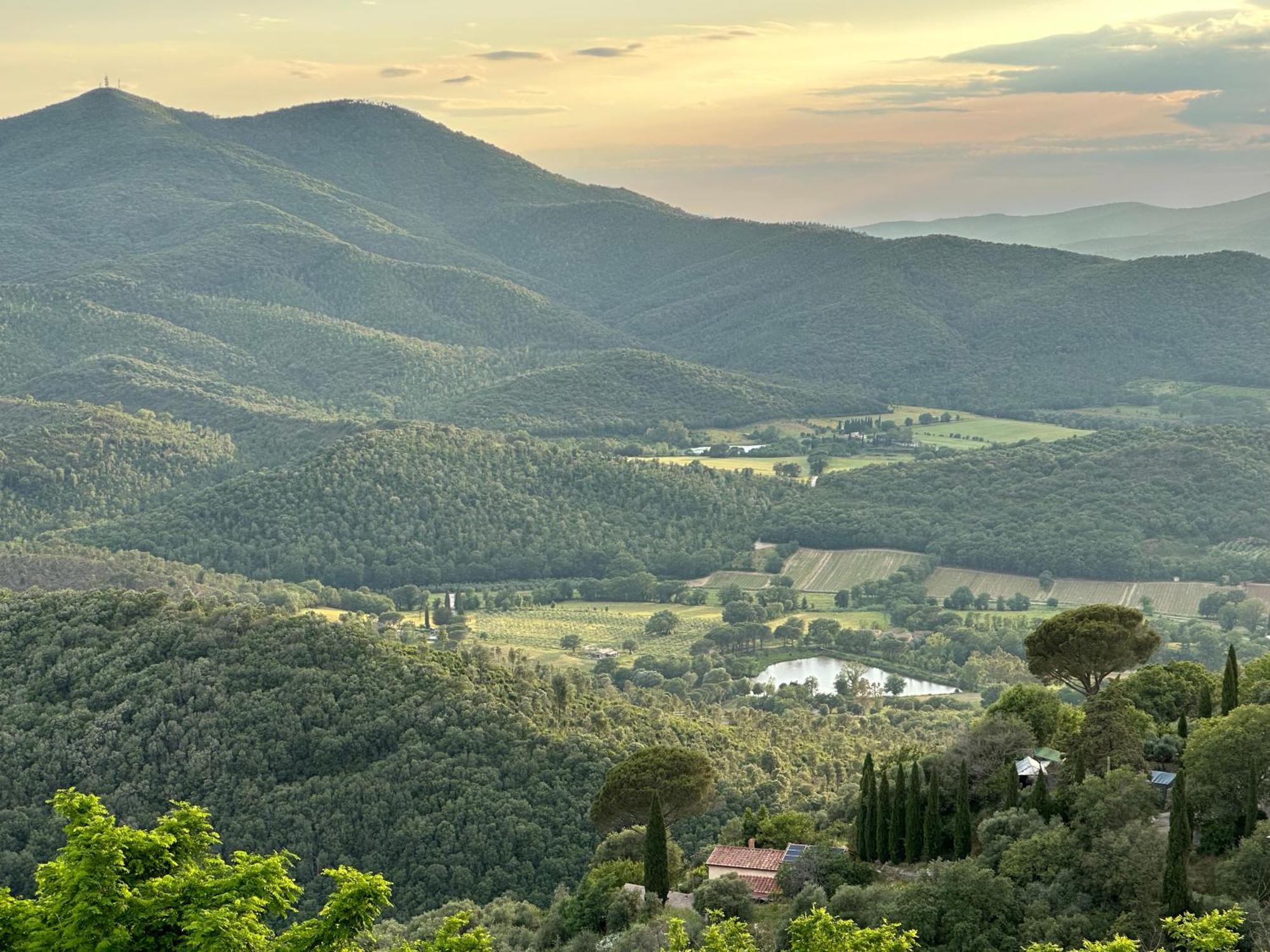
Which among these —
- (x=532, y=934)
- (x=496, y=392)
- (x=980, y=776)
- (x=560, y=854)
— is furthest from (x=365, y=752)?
(x=496, y=392)

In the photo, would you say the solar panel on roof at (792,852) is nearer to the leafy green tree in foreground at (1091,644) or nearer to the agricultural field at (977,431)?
the leafy green tree in foreground at (1091,644)

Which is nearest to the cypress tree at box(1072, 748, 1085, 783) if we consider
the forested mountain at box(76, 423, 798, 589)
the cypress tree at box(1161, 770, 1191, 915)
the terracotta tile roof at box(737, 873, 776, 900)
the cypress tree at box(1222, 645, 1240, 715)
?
the cypress tree at box(1161, 770, 1191, 915)

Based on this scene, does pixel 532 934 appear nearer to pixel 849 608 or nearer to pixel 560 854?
pixel 560 854

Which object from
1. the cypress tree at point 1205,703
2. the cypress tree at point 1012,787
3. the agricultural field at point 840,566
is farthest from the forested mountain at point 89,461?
the cypress tree at point 1012,787

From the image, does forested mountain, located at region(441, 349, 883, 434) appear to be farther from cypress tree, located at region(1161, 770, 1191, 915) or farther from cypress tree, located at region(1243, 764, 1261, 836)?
cypress tree, located at region(1161, 770, 1191, 915)

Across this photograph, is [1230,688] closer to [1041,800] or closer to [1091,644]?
[1091,644]

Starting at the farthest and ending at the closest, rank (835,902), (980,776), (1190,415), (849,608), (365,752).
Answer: (1190,415) → (849,608) → (365,752) → (980,776) → (835,902)

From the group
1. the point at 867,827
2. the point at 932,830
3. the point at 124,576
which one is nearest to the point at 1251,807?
the point at 932,830
